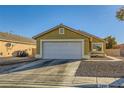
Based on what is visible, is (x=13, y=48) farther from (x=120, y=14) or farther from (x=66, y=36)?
(x=120, y=14)

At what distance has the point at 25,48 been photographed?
124ft

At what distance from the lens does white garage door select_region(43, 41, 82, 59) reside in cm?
2594

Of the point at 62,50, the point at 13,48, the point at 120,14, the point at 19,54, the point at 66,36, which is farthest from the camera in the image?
the point at 13,48

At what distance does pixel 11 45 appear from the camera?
34.2 metres

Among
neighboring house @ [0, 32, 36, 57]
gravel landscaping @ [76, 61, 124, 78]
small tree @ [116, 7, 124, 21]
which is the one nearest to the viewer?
gravel landscaping @ [76, 61, 124, 78]

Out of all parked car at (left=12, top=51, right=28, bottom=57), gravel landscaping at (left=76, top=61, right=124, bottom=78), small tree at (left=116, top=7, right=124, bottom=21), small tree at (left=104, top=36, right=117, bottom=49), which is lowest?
gravel landscaping at (left=76, top=61, right=124, bottom=78)

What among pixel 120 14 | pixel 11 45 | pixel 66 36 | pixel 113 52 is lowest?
pixel 113 52

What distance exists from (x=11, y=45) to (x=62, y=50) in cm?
1054

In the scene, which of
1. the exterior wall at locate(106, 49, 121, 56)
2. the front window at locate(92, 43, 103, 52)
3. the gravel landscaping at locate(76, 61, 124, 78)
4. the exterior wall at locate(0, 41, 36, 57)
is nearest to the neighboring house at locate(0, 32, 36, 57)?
the exterior wall at locate(0, 41, 36, 57)

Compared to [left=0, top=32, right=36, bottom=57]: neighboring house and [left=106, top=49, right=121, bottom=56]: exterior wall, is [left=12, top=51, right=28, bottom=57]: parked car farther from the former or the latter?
[left=106, top=49, right=121, bottom=56]: exterior wall

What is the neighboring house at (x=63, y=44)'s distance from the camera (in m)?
26.0

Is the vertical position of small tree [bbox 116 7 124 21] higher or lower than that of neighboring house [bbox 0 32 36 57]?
higher

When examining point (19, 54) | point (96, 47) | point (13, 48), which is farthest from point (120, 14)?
point (13, 48)
